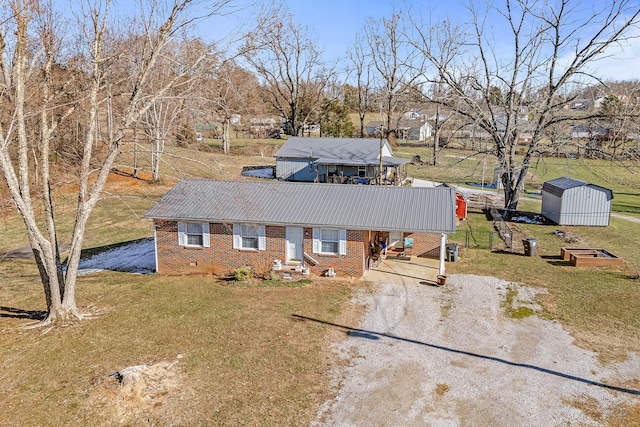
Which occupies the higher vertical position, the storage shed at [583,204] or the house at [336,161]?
the house at [336,161]

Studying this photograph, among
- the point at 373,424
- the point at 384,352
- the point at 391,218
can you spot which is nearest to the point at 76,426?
the point at 373,424

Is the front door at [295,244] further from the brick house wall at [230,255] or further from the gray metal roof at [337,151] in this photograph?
the gray metal roof at [337,151]

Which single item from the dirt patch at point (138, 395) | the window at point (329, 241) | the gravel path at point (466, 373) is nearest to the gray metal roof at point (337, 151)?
the window at point (329, 241)

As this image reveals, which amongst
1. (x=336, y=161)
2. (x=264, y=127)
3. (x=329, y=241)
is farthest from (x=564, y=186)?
(x=264, y=127)

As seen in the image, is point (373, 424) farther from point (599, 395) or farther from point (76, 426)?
point (76, 426)

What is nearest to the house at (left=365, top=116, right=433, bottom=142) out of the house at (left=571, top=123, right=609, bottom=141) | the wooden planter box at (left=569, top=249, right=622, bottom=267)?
the house at (left=571, top=123, right=609, bottom=141)

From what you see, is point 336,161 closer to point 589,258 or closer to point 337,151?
point 337,151
